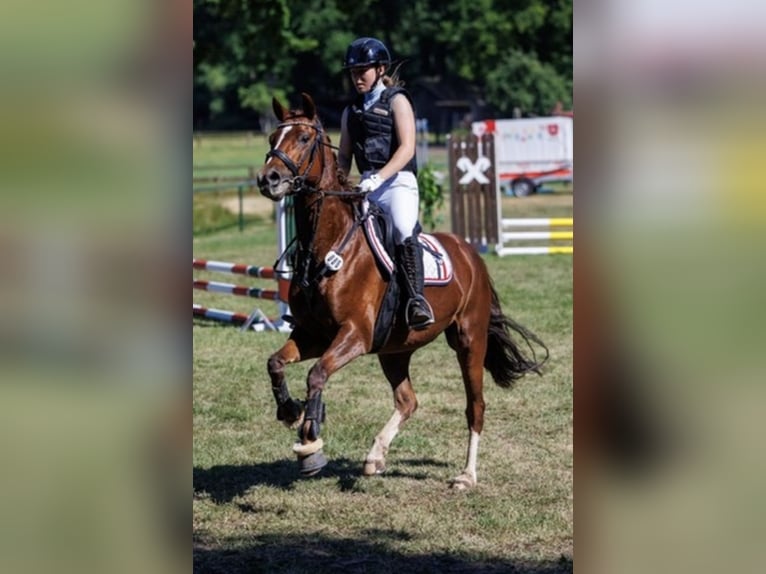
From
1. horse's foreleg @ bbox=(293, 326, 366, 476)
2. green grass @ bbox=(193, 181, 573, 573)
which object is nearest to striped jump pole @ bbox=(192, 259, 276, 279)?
green grass @ bbox=(193, 181, 573, 573)

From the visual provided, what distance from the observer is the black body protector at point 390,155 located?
6.83 metres

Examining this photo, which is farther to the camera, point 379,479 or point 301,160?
point 379,479

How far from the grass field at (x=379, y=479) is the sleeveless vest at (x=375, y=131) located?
1.98 m

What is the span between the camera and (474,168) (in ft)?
64.7

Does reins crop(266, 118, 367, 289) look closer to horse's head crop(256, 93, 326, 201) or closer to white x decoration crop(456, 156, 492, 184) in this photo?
horse's head crop(256, 93, 326, 201)

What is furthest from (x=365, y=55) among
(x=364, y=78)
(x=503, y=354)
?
(x=503, y=354)

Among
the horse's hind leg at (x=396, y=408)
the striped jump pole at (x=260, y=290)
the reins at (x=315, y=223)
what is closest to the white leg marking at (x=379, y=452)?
the horse's hind leg at (x=396, y=408)

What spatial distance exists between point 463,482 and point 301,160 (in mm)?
2158

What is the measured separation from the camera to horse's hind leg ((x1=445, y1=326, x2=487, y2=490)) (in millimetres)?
7082

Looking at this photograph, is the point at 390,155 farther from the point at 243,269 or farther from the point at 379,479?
the point at 243,269

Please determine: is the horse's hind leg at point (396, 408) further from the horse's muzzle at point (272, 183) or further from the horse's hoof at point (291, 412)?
the horse's muzzle at point (272, 183)

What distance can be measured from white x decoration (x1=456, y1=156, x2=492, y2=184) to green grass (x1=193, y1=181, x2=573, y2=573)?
7.76 m
